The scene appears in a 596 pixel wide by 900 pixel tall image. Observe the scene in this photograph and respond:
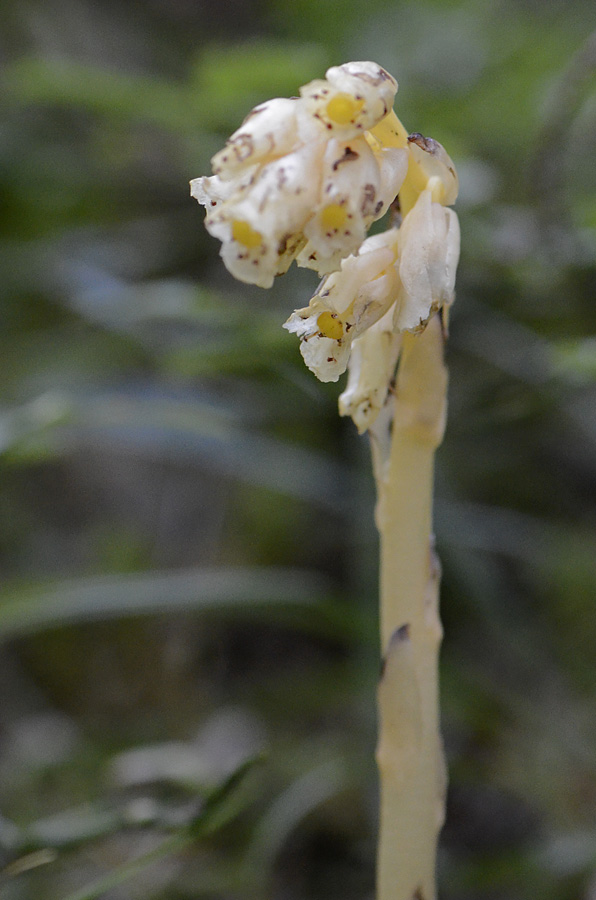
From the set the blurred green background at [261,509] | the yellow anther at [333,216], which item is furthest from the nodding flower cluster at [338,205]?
the blurred green background at [261,509]

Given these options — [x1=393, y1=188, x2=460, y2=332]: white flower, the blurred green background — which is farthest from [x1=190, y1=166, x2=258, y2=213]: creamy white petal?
the blurred green background

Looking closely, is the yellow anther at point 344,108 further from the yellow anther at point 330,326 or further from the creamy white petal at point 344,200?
the yellow anther at point 330,326

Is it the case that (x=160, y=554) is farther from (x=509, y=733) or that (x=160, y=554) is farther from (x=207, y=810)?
(x=207, y=810)

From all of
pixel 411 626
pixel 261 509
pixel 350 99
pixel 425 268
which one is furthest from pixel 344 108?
pixel 261 509

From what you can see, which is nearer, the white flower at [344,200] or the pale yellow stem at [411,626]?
the white flower at [344,200]

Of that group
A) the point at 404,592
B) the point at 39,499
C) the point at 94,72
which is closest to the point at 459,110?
the point at 94,72

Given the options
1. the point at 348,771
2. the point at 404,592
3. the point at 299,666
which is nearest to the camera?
the point at 404,592
